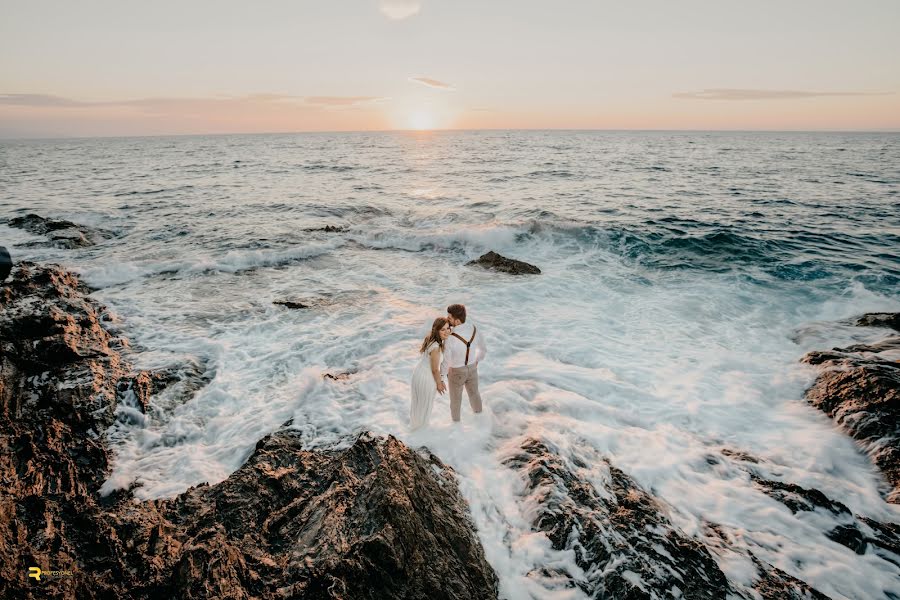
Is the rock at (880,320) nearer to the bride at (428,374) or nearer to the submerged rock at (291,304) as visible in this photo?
the bride at (428,374)

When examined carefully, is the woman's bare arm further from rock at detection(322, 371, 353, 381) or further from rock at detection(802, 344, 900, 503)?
rock at detection(802, 344, 900, 503)

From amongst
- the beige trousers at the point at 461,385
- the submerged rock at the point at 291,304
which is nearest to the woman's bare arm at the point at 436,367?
the beige trousers at the point at 461,385

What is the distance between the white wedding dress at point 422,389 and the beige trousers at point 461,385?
289 mm

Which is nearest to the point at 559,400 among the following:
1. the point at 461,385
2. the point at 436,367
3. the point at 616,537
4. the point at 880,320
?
the point at 461,385

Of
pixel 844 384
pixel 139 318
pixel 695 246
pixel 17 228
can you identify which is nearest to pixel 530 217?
pixel 695 246

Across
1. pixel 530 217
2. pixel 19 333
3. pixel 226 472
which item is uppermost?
pixel 530 217

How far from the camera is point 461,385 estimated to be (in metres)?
6.12

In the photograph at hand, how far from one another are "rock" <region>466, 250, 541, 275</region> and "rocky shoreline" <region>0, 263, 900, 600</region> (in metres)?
9.03

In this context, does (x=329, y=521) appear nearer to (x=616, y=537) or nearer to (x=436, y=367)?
(x=436, y=367)

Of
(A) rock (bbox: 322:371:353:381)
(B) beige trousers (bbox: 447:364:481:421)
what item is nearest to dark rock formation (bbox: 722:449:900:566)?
(B) beige trousers (bbox: 447:364:481:421)

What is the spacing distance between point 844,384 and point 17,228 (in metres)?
29.7

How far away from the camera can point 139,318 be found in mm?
9969

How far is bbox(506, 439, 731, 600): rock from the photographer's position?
3791 mm

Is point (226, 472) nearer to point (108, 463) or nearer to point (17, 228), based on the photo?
point (108, 463)
